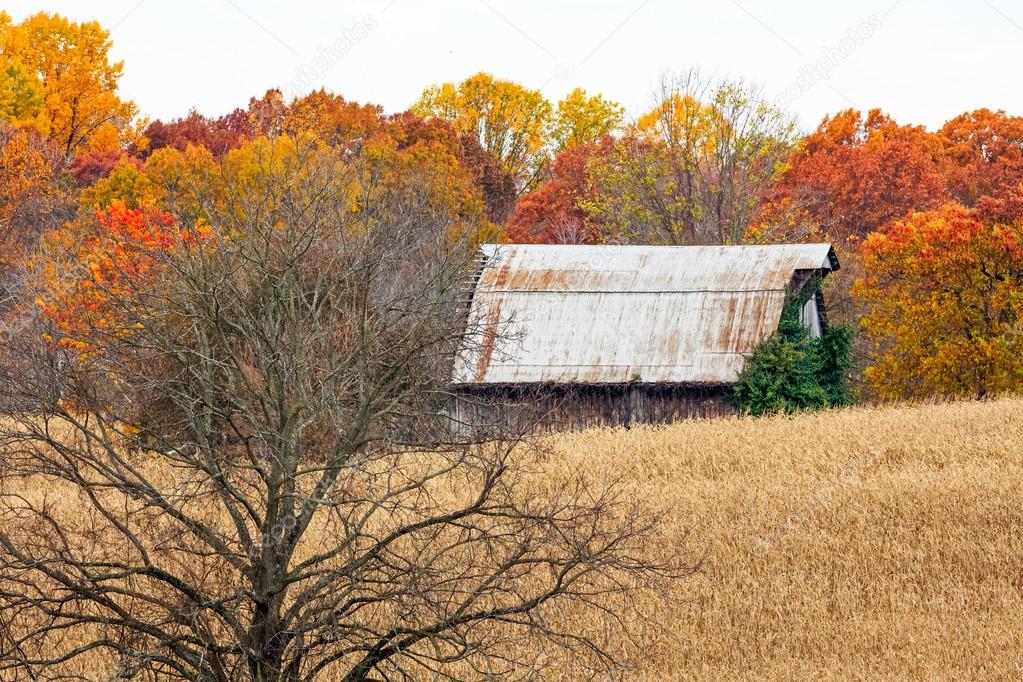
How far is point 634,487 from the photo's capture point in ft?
76.6

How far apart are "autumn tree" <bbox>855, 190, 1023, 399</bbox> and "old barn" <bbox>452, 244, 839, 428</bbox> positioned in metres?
2.73

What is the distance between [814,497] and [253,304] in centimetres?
1028

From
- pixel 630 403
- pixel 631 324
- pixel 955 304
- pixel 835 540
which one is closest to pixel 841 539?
pixel 835 540

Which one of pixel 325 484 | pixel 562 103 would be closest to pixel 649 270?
pixel 325 484

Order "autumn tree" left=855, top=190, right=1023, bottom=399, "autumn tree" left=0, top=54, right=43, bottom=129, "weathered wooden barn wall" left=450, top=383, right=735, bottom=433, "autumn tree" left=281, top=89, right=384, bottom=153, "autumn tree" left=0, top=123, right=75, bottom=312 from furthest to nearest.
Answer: "autumn tree" left=0, top=54, right=43, bottom=129 → "autumn tree" left=281, top=89, right=384, bottom=153 → "autumn tree" left=0, top=123, right=75, bottom=312 → "autumn tree" left=855, top=190, right=1023, bottom=399 → "weathered wooden barn wall" left=450, top=383, right=735, bottom=433

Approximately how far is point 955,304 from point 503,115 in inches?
1613

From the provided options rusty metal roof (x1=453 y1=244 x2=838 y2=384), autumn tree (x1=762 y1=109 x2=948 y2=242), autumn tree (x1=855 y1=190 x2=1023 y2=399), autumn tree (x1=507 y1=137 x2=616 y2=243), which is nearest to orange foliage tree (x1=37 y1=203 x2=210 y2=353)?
rusty metal roof (x1=453 y1=244 x2=838 y2=384)

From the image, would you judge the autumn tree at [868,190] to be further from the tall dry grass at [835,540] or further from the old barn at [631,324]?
the tall dry grass at [835,540]

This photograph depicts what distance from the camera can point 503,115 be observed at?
240 feet

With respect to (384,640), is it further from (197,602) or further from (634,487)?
(634,487)

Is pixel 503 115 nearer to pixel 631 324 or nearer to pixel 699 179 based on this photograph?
pixel 699 179

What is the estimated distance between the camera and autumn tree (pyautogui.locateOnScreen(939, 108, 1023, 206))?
6618cm

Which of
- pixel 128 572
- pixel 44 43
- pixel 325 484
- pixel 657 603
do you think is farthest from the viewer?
pixel 44 43

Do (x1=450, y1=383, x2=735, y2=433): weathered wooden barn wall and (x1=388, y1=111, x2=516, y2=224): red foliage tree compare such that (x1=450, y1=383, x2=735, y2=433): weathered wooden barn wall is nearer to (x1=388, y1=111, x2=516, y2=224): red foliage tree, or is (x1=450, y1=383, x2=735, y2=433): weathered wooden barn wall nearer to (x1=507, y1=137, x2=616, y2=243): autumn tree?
(x1=507, y1=137, x2=616, y2=243): autumn tree
